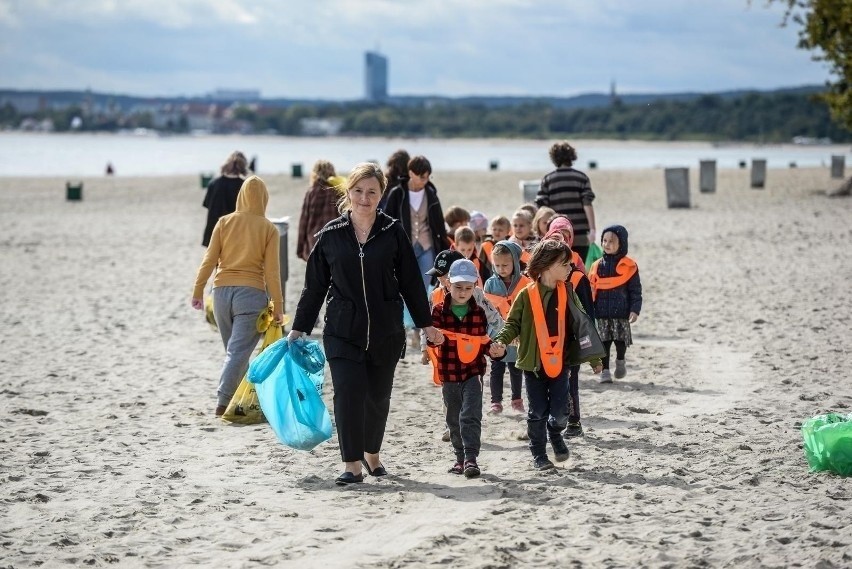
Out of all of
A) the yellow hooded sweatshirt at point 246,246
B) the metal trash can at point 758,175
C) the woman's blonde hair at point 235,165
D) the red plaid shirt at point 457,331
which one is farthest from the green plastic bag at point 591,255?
the metal trash can at point 758,175

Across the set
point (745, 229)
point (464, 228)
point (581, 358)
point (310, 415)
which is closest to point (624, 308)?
point (464, 228)

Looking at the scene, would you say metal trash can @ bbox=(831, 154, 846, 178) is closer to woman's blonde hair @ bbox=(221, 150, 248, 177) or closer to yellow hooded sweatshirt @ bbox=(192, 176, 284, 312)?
woman's blonde hair @ bbox=(221, 150, 248, 177)

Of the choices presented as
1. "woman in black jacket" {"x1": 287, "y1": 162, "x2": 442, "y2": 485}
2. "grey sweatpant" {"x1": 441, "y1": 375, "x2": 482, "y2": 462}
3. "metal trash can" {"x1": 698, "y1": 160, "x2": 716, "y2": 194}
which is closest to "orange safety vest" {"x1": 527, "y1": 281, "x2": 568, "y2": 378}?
"grey sweatpant" {"x1": 441, "y1": 375, "x2": 482, "y2": 462}

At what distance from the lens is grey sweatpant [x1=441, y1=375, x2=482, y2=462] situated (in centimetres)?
720

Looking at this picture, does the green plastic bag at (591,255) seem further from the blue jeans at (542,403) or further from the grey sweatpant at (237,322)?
the blue jeans at (542,403)

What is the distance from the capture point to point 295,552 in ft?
19.0

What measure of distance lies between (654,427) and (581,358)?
53.2 inches

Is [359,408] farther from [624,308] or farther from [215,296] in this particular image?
[624,308]

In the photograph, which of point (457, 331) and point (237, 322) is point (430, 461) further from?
point (237, 322)

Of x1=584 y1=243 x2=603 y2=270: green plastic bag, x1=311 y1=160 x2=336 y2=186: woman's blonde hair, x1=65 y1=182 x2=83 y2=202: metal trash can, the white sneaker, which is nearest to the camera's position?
the white sneaker

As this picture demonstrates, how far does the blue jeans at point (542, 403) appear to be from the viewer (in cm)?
730

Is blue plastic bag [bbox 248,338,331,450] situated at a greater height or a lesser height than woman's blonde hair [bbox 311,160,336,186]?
lesser

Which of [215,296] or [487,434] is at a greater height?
[215,296]

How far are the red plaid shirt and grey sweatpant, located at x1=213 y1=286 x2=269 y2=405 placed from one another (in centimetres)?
190
